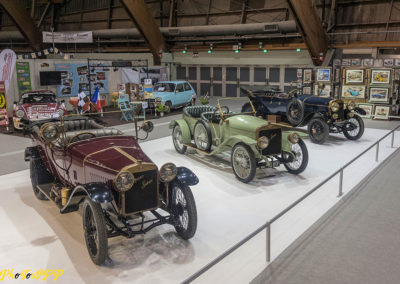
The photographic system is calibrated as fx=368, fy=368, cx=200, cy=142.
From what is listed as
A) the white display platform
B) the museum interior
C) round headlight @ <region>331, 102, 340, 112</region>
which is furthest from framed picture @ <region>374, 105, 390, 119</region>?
the white display platform

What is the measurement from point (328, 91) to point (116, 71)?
30.3 feet

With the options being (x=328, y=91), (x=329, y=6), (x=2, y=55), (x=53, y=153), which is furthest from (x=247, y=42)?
(x=53, y=153)

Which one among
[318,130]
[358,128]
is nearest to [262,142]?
[318,130]

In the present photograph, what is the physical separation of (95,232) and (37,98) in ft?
29.4

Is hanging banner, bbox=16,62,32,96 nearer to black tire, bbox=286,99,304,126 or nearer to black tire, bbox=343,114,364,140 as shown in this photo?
black tire, bbox=286,99,304,126

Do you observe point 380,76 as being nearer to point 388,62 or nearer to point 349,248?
point 388,62

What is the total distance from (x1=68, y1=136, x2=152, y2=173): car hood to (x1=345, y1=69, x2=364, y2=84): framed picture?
985 centimetres

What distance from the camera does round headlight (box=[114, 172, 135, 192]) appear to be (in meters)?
3.81

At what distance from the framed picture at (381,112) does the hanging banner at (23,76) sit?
499 inches

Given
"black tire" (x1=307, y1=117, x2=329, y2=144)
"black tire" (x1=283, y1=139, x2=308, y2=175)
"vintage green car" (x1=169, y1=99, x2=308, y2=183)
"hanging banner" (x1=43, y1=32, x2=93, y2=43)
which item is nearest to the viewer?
"vintage green car" (x1=169, y1=99, x2=308, y2=183)

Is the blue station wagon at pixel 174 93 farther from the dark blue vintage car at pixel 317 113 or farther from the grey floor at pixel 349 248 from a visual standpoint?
the grey floor at pixel 349 248

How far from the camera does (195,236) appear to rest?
446cm

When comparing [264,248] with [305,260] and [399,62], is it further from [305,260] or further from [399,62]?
[399,62]

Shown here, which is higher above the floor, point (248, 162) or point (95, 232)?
point (248, 162)
